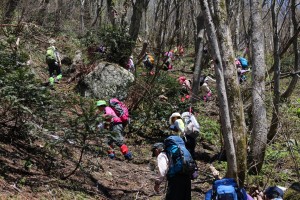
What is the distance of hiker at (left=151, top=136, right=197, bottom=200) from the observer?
5379 mm

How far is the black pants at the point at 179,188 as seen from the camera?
218 inches

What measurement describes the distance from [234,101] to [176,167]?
131 cm

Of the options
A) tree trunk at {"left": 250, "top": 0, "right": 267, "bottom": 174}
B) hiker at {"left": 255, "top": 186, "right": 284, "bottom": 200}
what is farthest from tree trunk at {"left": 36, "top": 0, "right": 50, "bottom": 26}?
hiker at {"left": 255, "top": 186, "right": 284, "bottom": 200}

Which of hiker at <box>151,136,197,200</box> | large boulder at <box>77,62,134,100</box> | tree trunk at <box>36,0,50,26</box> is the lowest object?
hiker at <box>151,136,197,200</box>

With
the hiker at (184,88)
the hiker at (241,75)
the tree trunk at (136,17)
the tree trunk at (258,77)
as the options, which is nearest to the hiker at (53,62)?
the tree trunk at (136,17)

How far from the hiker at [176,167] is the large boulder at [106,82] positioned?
6674 millimetres

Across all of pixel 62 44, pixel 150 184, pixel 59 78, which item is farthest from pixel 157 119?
pixel 62 44

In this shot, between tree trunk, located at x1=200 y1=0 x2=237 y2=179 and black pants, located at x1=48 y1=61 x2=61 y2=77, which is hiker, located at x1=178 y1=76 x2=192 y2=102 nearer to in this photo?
black pants, located at x1=48 y1=61 x2=61 y2=77

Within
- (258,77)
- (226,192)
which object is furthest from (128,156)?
(226,192)

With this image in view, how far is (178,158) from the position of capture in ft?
17.7

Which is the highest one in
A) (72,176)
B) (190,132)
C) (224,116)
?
(190,132)

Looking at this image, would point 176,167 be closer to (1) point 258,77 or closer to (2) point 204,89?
(1) point 258,77

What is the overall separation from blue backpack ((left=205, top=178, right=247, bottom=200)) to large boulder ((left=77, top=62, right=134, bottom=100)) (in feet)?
24.8

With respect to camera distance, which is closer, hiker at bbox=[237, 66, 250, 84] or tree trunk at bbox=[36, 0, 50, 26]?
hiker at bbox=[237, 66, 250, 84]
